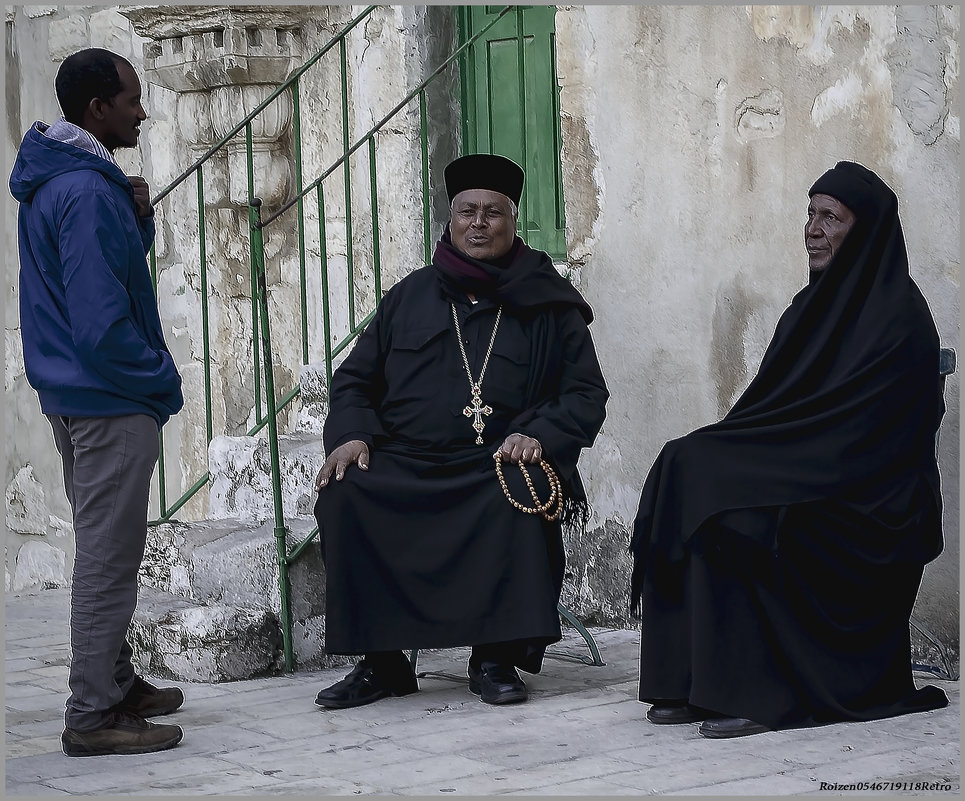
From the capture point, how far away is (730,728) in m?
3.76

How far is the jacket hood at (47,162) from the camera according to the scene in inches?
149

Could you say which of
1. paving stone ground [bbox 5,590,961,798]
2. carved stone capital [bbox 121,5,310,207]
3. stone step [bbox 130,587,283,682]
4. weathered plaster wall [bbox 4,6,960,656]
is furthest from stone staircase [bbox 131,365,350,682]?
carved stone capital [bbox 121,5,310,207]

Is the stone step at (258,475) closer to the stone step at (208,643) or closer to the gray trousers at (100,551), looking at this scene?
the stone step at (208,643)

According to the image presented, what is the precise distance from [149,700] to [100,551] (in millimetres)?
641

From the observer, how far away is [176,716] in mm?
4258

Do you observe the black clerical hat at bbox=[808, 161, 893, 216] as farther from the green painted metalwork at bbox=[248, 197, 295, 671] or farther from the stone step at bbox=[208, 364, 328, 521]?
the stone step at bbox=[208, 364, 328, 521]

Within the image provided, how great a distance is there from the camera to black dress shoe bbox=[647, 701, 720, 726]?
3.95 m

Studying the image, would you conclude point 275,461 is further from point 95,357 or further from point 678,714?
point 678,714

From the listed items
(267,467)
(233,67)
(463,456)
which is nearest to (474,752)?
(463,456)

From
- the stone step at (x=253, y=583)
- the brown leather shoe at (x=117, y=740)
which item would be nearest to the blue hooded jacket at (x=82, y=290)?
the brown leather shoe at (x=117, y=740)

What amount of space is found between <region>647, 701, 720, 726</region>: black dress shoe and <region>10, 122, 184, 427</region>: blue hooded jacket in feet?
5.08

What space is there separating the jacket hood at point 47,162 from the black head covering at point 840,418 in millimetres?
1666

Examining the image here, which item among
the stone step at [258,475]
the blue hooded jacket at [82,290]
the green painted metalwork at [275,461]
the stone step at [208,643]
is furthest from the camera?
the stone step at [258,475]

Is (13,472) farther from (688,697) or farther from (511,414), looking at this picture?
(688,697)
